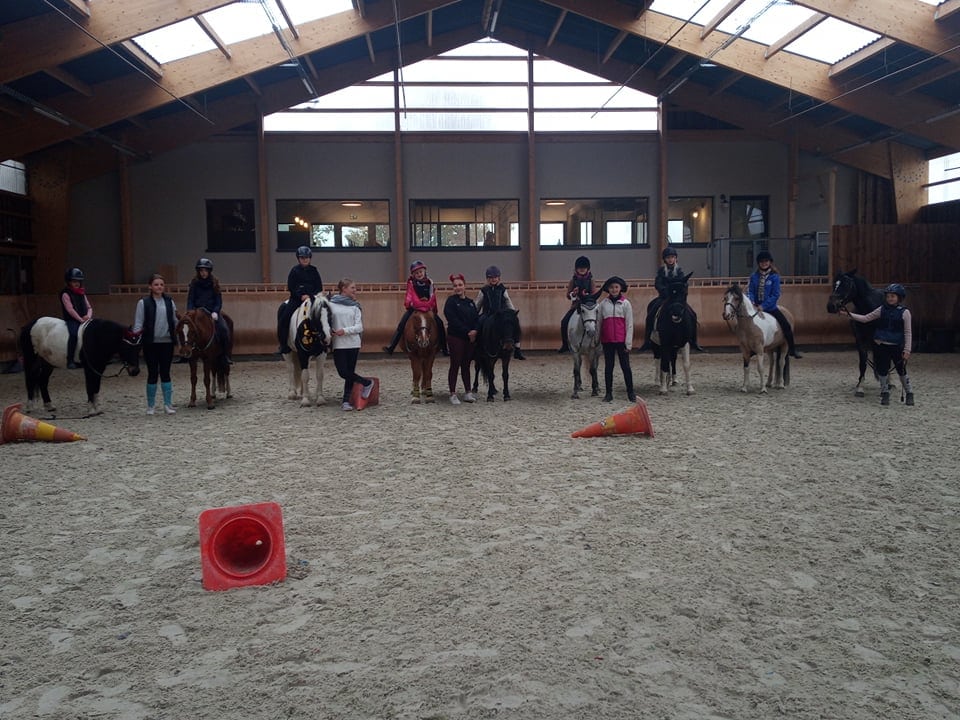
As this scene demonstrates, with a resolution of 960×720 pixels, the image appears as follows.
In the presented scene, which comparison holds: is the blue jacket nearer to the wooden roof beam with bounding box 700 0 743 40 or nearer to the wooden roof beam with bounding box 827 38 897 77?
the wooden roof beam with bounding box 827 38 897 77

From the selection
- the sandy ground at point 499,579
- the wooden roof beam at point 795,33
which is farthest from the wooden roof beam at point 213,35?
the wooden roof beam at point 795,33

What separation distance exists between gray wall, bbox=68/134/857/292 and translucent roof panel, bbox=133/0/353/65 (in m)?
4.63

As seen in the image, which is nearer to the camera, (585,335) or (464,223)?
(585,335)

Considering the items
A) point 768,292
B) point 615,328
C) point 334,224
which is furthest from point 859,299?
point 334,224

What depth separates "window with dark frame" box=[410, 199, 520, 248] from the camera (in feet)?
67.3

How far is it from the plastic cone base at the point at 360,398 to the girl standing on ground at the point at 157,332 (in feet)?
7.55

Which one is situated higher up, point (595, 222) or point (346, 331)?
point (595, 222)

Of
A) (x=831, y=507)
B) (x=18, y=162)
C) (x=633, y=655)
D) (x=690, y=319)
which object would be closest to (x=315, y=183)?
(x=18, y=162)

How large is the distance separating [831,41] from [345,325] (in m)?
12.1

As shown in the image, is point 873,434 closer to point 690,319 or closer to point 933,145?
point 690,319

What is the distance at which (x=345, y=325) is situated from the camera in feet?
32.3

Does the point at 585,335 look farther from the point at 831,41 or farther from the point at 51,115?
the point at 51,115

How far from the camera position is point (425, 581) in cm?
379

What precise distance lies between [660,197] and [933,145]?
7349 mm
